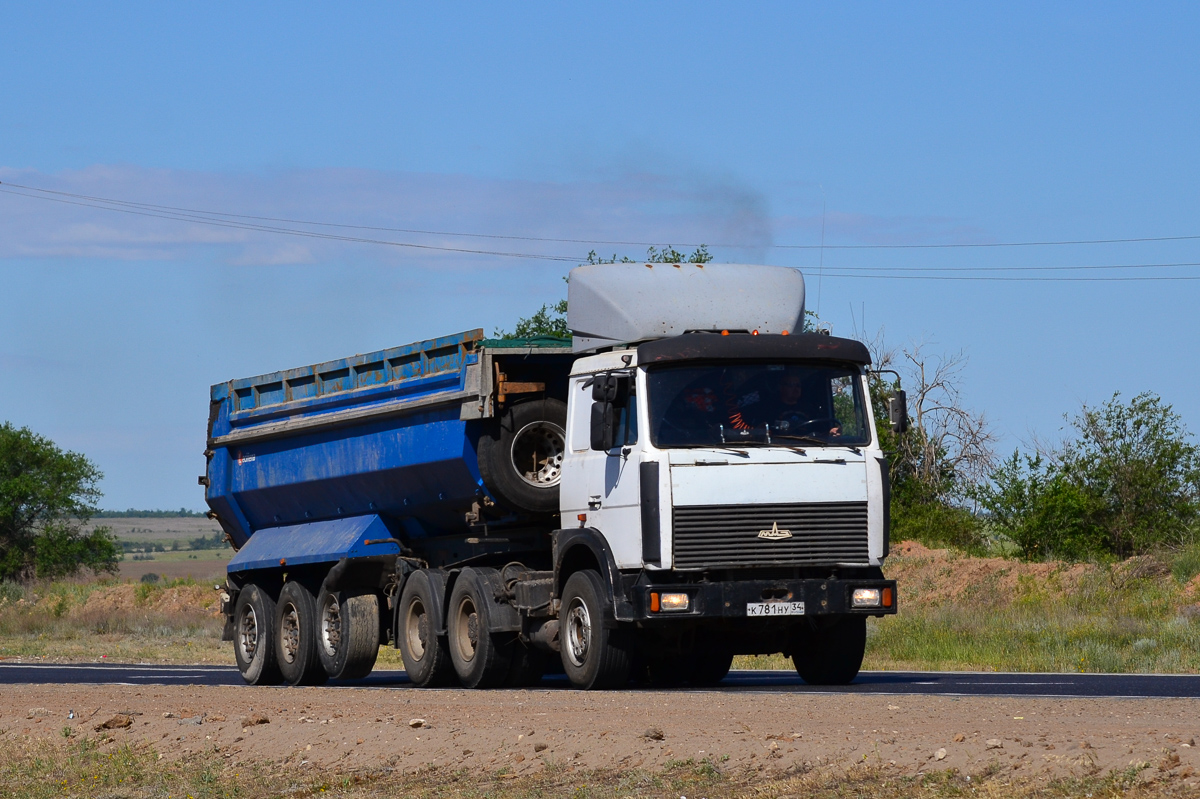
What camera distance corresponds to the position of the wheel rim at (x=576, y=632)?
49.5 ft

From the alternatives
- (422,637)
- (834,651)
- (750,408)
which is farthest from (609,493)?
(422,637)

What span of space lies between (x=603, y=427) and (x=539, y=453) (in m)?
2.05

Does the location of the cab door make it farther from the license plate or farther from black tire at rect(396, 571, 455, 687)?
black tire at rect(396, 571, 455, 687)

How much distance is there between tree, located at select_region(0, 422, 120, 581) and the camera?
64.9 metres

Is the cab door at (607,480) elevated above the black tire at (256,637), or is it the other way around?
the cab door at (607,480)

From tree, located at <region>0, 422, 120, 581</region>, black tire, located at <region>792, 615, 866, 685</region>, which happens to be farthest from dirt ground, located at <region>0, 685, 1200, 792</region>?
tree, located at <region>0, 422, 120, 581</region>

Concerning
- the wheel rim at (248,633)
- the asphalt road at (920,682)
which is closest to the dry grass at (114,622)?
the asphalt road at (920,682)

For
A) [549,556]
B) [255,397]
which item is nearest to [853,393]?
[549,556]

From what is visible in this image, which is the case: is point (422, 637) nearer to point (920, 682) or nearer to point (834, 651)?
point (834, 651)

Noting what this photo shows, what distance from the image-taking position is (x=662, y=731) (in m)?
10.3

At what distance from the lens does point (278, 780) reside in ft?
33.9

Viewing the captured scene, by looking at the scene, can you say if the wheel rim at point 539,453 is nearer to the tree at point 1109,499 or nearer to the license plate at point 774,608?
the license plate at point 774,608

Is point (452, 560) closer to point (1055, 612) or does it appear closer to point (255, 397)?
point (255, 397)

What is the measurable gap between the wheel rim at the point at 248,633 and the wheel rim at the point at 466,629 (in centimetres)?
459
